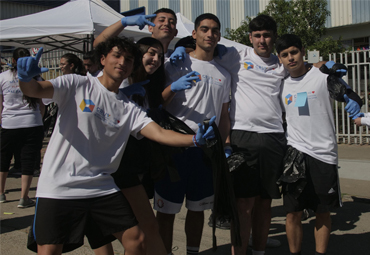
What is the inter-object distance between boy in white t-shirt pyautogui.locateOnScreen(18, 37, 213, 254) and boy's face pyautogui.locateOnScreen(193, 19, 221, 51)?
90 centimetres

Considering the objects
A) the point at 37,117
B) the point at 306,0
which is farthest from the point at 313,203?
the point at 306,0

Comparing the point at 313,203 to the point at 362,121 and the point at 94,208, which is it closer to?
the point at 362,121

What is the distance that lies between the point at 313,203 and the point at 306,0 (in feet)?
35.1

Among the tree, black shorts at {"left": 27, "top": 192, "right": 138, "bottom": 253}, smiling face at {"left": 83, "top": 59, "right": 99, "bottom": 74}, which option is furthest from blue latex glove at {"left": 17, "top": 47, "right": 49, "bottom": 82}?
the tree

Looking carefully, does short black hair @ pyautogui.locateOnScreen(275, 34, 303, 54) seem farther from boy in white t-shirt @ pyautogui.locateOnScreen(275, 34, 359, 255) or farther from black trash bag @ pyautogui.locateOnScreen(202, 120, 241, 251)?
black trash bag @ pyautogui.locateOnScreen(202, 120, 241, 251)

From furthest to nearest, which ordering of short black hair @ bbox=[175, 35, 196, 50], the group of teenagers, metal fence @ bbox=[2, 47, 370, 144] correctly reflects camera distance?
1. metal fence @ bbox=[2, 47, 370, 144]
2. short black hair @ bbox=[175, 35, 196, 50]
3. the group of teenagers

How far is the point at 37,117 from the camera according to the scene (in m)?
5.54

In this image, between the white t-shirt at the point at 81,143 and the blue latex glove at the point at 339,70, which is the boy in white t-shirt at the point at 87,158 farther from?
the blue latex glove at the point at 339,70

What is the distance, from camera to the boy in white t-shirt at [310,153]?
3242mm

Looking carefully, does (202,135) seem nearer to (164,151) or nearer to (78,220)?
(164,151)

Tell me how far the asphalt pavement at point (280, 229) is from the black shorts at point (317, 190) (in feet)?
2.50

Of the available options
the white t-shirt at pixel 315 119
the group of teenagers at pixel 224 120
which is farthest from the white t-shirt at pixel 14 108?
the white t-shirt at pixel 315 119

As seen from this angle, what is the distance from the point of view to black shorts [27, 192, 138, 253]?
2275mm

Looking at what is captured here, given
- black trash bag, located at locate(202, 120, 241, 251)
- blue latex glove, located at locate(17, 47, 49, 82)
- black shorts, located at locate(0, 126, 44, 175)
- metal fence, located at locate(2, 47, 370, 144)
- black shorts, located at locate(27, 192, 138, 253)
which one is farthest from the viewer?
metal fence, located at locate(2, 47, 370, 144)
